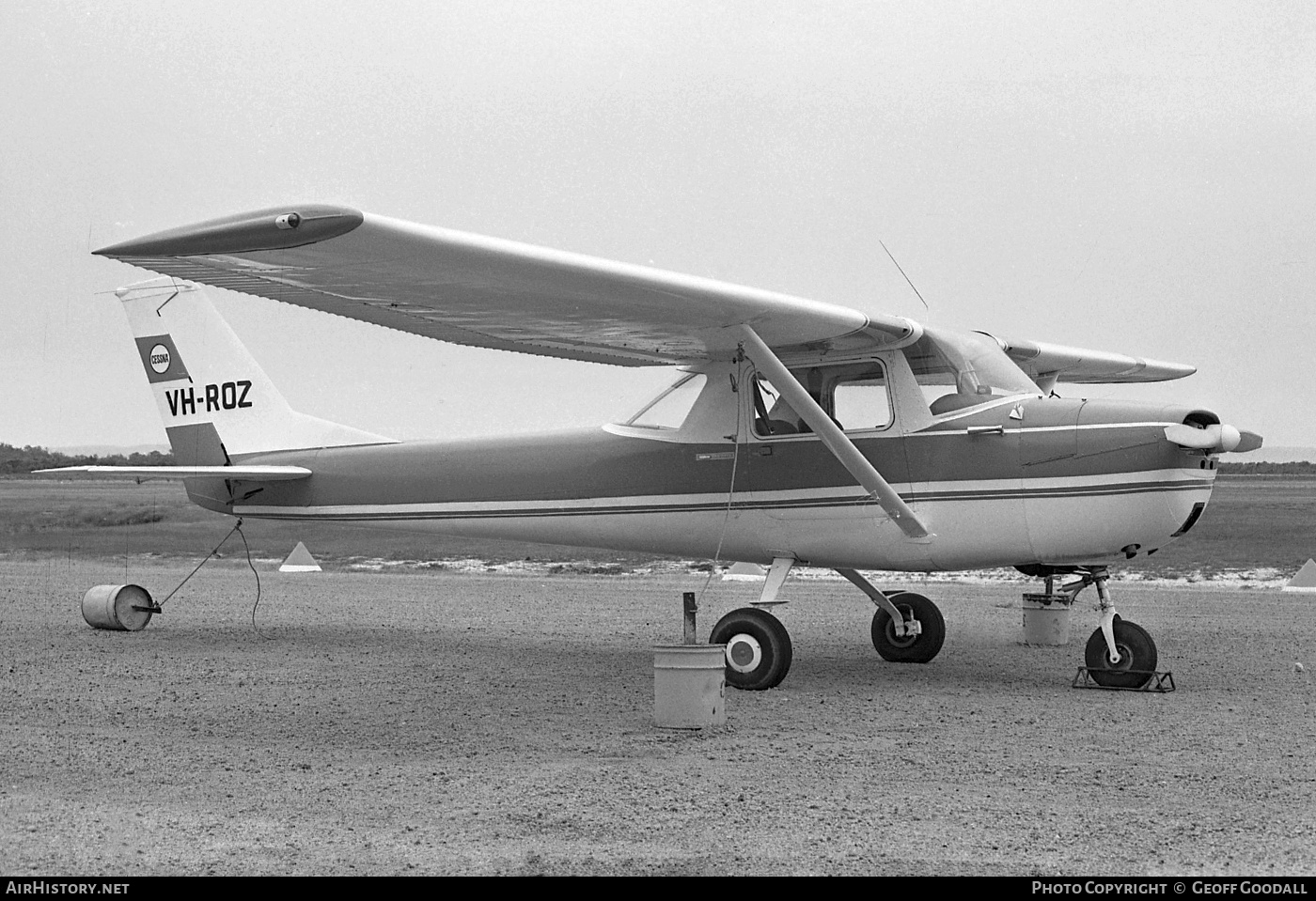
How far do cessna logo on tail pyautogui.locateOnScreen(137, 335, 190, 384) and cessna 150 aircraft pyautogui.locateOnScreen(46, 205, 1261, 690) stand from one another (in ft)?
5.74

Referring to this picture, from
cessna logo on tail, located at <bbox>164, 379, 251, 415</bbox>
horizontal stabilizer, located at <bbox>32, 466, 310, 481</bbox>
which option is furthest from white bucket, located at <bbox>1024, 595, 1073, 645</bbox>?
cessna logo on tail, located at <bbox>164, 379, 251, 415</bbox>

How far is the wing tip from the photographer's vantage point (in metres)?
6.44

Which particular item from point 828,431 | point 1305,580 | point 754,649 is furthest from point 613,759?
point 1305,580

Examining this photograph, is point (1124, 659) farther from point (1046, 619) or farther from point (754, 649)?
point (1046, 619)

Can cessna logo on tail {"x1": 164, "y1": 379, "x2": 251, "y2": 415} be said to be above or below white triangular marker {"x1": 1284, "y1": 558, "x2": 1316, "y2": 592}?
above

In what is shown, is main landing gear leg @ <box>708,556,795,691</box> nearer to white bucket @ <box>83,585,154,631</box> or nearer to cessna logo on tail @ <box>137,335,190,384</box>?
white bucket @ <box>83,585,154,631</box>

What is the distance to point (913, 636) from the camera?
11.5 m

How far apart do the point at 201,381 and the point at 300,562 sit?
39.3 feet

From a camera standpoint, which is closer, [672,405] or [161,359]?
[672,405]

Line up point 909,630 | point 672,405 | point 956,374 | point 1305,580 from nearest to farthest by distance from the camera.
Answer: point 956,374 < point 672,405 < point 909,630 < point 1305,580

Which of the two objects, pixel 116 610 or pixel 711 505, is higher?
pixel 711 505

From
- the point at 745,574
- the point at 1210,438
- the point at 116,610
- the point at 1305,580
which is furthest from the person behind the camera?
the point at 745,574

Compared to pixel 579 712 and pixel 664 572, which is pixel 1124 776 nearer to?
pixel 579 712
